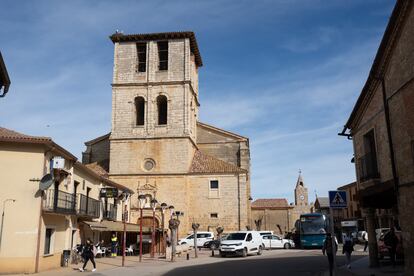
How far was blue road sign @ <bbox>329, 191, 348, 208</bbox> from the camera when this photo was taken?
11.7 m

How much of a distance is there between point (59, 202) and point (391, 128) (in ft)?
49.8

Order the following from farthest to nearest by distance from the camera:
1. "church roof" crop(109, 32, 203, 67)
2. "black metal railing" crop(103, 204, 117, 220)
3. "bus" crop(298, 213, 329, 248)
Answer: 1. "church roof" crop(109, 32, 203, 67)
2. "bus" crop(298, 213, 329, 248)
3. "black metal railing" crop(103, 204, 117, 220)

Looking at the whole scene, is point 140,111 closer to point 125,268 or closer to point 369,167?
point 125,268

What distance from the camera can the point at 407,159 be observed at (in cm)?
1243

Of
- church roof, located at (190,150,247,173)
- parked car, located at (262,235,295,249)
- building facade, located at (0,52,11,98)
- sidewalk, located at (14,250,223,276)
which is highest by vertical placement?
church roof, located at (190,150,247,173)

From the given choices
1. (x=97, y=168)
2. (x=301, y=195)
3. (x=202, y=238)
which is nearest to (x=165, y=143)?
(x=97, y=168)

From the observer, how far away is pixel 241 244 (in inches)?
1081

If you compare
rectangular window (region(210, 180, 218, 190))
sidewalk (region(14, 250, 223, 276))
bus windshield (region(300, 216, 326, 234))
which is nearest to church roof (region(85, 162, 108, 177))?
rectangular window (region(210, 180, 218, 190))

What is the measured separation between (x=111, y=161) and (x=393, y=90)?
101 feet

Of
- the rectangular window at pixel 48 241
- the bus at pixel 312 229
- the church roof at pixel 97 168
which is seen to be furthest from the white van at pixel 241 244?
the church roof at pixel 97 168

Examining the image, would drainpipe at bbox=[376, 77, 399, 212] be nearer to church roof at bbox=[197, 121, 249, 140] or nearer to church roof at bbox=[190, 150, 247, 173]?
church roof at bbox=[190, 150, 247, 173]

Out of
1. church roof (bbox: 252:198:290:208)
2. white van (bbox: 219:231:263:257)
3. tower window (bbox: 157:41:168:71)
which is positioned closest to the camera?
white van (bbox: 219:231:263:257)

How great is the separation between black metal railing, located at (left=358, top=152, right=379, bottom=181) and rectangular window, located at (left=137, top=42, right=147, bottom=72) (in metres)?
29.1

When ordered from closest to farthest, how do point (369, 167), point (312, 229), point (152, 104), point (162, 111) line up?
point (369, 167) → point (312, 229) → point (152, 104) → point (162, 111)
